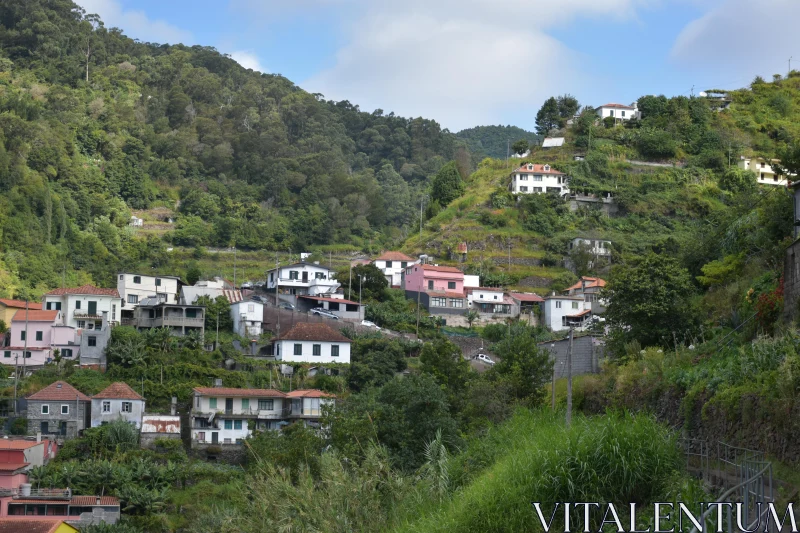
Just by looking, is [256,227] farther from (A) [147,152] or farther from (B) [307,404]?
(B) [307,404]

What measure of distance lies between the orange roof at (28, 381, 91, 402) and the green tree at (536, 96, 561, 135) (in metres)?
52.9

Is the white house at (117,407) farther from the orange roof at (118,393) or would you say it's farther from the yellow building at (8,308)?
the yellow building at (8,308)

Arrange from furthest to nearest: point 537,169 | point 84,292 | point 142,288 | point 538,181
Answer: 1. point 537,169
2. point 538,181
3. point 142,288
4. point 84,292

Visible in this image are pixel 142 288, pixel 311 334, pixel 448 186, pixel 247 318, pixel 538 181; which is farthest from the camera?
pixel 448 186

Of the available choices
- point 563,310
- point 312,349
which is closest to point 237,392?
point 312,349

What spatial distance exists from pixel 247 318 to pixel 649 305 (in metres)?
25.5

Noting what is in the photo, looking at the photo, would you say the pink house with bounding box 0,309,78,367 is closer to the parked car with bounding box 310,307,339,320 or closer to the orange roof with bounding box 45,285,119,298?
the orange roof with bounding box 45,285,119,298

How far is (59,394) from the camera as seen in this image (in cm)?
4100

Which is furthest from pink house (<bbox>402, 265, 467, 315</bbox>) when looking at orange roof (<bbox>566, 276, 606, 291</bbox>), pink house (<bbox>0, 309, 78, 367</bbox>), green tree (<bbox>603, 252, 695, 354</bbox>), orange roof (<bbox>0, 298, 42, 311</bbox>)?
green tree (<bbox>603, 252, 695, 354</bbox>)

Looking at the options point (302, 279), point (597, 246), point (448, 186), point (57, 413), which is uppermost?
point (448, 186)

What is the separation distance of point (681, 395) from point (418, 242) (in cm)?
5045

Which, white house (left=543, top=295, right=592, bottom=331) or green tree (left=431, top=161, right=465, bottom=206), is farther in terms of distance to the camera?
green tree (left=431, top=161, right=465, bottom=206)

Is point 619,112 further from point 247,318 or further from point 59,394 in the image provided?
point 59,394

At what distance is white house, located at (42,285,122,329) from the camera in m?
50.1
